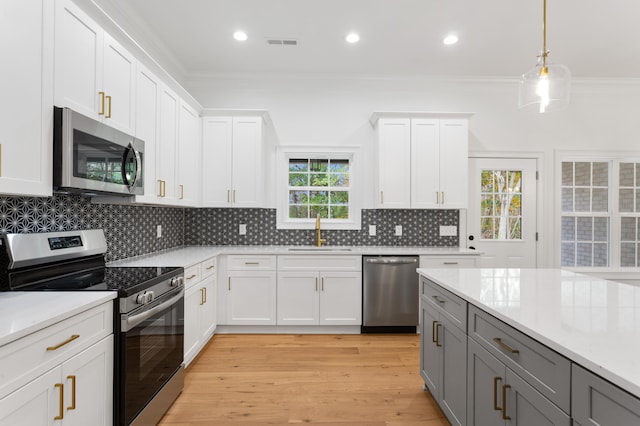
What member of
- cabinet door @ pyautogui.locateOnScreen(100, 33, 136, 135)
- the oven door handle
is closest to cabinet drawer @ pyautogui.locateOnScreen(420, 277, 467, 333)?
the oven door handle

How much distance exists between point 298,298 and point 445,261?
1.63 m

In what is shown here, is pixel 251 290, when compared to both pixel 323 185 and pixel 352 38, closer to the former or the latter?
pixel 323 185

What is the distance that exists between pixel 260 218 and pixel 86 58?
2.53 meters

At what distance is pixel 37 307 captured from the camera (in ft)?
4.31

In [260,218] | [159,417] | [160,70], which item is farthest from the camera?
[260,218]

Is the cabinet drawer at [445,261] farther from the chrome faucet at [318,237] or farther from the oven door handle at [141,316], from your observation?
the oven door handle at [141,316]

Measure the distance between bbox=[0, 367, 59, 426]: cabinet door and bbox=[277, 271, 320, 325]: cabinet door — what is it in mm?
2388

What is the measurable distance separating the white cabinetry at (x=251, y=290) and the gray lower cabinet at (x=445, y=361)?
172cm

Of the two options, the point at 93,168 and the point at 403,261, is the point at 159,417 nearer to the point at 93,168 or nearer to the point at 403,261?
the point at 93,168

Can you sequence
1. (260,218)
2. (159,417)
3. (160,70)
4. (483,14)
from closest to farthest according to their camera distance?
(159,417) → (160,70) → (483,14) → (260,218)

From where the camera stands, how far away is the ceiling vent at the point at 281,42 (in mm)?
3315

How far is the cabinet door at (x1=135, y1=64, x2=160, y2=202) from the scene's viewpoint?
2414mm

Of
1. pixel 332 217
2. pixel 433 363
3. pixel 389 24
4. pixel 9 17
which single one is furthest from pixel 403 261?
pixel 9 17

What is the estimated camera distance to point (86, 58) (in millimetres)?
1838
